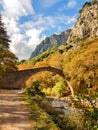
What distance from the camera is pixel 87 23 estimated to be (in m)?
150

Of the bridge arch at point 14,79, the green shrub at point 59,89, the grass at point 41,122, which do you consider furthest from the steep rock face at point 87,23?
the grass at point 41,122

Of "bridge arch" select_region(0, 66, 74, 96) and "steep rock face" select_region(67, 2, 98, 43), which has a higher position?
"steep rock face" select_region(67, 2, 98, 43)

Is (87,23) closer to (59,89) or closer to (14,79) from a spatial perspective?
(59,89)

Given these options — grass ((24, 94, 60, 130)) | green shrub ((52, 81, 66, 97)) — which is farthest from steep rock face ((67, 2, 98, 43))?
grass ((24, 94, 60, 130))

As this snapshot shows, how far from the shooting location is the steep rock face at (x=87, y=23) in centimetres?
14262

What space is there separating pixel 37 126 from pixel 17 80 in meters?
41.2

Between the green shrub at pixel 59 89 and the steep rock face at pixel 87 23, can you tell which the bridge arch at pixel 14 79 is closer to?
the green shrub at pixel 59 89

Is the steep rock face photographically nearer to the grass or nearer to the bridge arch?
the bridge arch

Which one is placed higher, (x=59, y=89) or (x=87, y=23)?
(x=87, y=23)

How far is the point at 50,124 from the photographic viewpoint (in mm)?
15180

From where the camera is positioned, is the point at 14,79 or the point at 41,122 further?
the point at 14,79

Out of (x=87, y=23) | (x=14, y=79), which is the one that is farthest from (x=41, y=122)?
(x=87, y=23)

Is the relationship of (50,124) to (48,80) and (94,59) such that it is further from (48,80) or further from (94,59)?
(48,80)

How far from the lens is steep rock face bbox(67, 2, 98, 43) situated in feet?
468
